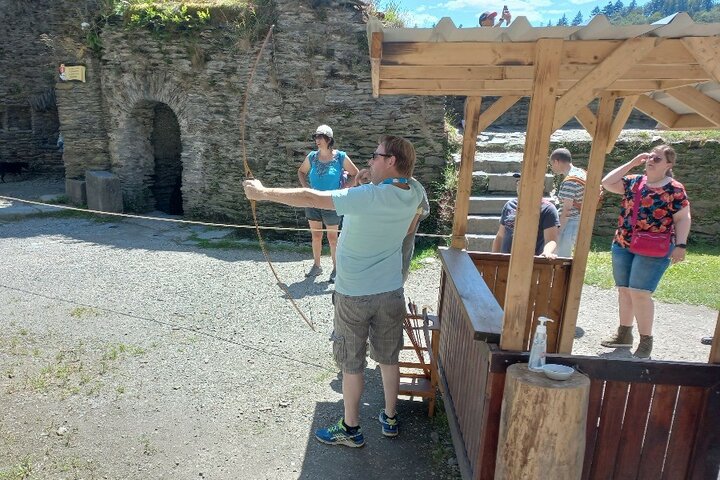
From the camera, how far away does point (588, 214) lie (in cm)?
373

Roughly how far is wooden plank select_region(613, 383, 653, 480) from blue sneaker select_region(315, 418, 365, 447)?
4.80 ft

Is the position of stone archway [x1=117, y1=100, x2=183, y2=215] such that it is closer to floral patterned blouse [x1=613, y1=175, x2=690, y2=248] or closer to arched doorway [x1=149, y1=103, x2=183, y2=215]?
arched doorway [x1=149, y1=103, x2=183, y2=215]

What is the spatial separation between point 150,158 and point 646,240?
915cm

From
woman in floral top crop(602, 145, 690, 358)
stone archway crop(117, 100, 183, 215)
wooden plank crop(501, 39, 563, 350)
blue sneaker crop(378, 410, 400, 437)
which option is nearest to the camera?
wooden plank crop(501, 39, 563, 350)

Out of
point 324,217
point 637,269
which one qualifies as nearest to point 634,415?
point 637,269

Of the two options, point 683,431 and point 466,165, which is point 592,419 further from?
point 466,165

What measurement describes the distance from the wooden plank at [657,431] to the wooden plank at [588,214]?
1437 millimetres

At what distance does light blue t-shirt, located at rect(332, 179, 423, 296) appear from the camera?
2.73 metres

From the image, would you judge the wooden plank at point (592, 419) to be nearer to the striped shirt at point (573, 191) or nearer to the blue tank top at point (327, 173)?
the striped shirt at point (573, 191)

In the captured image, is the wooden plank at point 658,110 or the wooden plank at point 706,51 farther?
the wooden plank at point 658,110

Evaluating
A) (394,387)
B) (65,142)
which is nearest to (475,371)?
(394,387)

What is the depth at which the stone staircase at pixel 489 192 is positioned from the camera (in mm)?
7707

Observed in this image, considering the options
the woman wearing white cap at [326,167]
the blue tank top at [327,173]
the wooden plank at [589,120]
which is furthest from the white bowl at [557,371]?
the blue tank top at [327,173]

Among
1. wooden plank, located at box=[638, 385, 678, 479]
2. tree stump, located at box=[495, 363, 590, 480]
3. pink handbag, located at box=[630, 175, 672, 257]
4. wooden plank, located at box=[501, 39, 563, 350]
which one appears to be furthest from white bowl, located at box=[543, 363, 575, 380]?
pink handbag, located at box=[630, 175, 672, 257]
